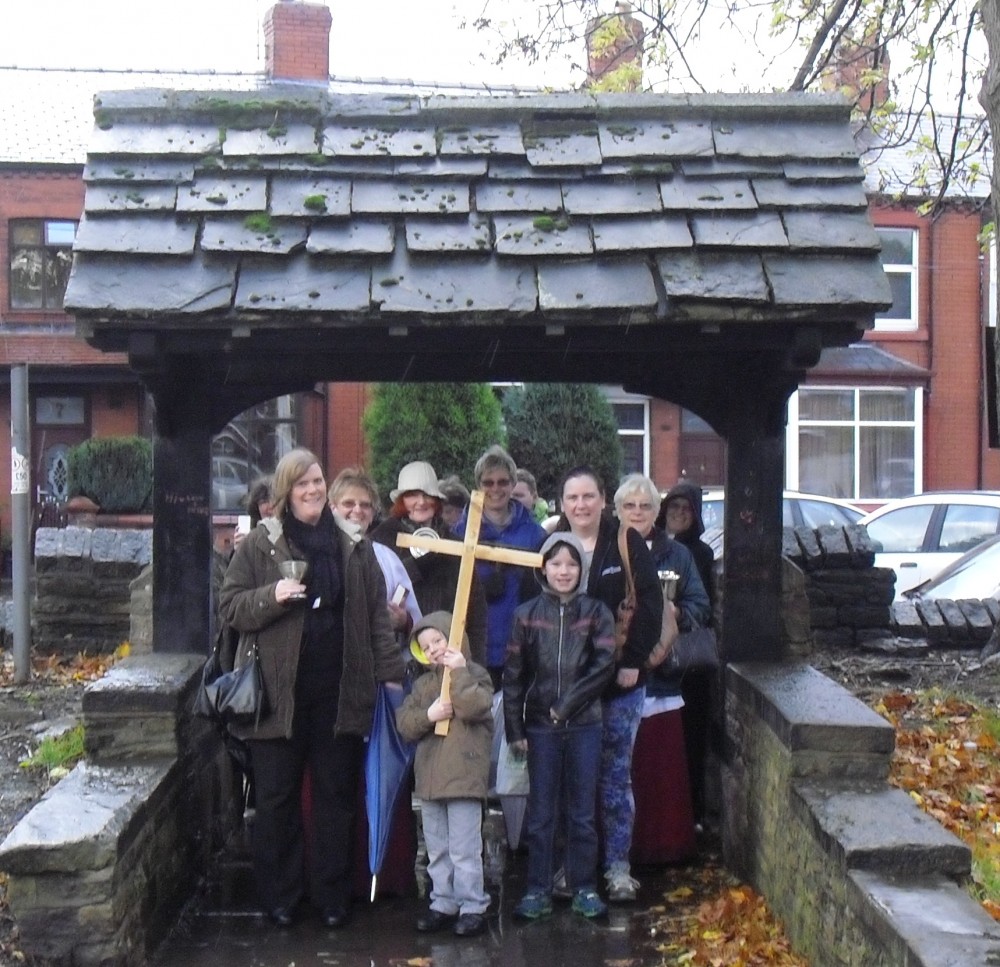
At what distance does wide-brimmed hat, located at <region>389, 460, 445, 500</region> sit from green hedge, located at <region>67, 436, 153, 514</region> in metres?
13.8

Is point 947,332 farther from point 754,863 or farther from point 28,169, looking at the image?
point 754,863

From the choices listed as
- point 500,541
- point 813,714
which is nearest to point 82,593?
point 500,541

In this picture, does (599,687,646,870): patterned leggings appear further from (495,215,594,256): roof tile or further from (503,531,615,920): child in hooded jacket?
(495,215,594,256): roof tile

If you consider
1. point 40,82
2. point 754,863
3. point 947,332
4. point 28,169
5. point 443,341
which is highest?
point 40,82

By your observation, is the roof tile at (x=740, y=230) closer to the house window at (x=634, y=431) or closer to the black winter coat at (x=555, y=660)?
the black winter coat at (x=555, y=660)

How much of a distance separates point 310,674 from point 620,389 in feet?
63.4

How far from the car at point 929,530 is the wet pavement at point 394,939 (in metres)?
9.15

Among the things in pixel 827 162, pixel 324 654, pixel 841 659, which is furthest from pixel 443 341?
pixel 841 659

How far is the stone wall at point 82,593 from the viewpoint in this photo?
955cm

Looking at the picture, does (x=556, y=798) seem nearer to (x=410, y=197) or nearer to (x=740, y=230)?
(x=740, y=230)

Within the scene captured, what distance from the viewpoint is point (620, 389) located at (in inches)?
946

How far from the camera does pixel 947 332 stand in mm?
24547

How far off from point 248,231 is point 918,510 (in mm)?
10704

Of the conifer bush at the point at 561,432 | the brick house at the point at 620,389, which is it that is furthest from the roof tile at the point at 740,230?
the brick house at the point at 620,389
